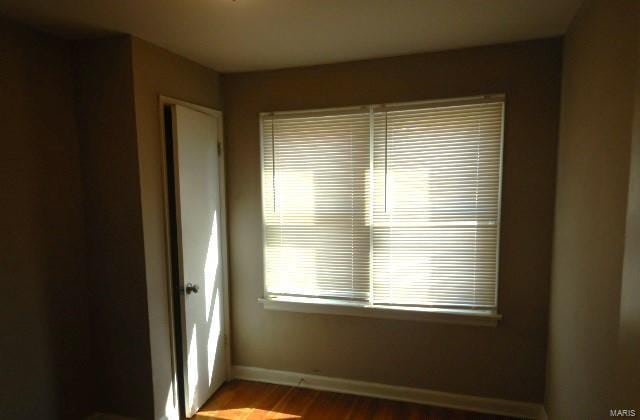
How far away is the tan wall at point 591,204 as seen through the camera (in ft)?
4.01

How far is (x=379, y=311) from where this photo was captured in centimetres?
259

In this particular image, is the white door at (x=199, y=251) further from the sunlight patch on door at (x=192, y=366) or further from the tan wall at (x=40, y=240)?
the tan wall at (x=40, y=240)

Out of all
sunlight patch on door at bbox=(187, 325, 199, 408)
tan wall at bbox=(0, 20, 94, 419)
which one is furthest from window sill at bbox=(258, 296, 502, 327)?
tan wall at bbox=(0, 20, 94, 419)

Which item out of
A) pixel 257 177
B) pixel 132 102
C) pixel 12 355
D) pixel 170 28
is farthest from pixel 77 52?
pixel 12 355

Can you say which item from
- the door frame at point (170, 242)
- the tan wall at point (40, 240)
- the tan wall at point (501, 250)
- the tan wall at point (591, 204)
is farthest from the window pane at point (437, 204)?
the tan wall at point (40, 240)

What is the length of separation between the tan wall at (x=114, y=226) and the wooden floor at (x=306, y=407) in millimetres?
579

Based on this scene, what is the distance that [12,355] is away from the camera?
1.87 metres

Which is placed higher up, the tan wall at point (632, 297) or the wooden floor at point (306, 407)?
the tan wall at point (632, 297)

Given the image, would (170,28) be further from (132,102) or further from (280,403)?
(280,403)

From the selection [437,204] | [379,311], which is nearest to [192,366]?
[379,311]

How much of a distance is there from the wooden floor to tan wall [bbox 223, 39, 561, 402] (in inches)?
6.2

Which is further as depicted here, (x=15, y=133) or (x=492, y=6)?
(x=15, y=133)

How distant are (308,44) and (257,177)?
1063 millimetres

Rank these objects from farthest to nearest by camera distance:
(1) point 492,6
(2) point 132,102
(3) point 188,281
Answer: (3) point 188,281, (2) point 132,102, (1) point 492,6
